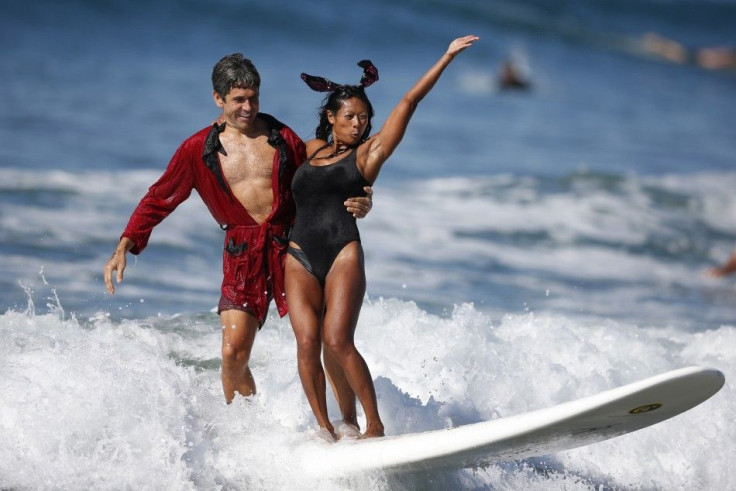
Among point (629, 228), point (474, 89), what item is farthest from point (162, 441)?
point (474, 89)

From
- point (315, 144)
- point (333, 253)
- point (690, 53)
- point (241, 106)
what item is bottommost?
point (690, 53)

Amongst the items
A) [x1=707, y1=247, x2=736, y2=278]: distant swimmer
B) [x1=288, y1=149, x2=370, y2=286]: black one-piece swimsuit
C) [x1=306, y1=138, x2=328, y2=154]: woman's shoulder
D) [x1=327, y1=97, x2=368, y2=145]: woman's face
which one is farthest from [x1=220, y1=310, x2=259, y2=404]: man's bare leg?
[x1=707, y1=247, x2=736, y2=278]: distant swimmer

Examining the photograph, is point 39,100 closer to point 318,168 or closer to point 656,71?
point 318,168

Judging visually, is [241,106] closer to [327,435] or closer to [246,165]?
[246,165]

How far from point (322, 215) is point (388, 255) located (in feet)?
22.3

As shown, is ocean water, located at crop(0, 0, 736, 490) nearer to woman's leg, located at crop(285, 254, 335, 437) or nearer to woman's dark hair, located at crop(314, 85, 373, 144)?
woman's leg, located at crop(285, 254, 335, 437)

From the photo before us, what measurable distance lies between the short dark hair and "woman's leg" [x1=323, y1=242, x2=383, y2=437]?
908mm

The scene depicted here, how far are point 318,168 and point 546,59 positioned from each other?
28.9m

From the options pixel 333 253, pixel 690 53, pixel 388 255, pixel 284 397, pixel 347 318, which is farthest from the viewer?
pixel 690 53

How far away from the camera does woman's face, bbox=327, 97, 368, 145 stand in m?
5.25

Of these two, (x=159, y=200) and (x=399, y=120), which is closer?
(x=399, y=120)

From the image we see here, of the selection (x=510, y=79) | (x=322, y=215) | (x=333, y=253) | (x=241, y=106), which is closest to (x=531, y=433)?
(x=333, y=253)

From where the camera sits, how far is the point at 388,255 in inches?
477

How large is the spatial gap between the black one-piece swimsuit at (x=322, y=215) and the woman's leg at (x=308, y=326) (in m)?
0.06
